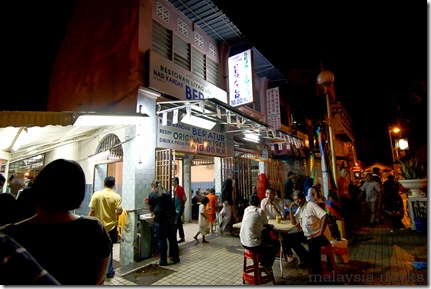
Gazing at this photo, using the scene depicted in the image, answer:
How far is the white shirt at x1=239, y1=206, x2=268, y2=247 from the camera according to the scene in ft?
15.8

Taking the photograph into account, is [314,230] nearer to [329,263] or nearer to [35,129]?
[329,263]

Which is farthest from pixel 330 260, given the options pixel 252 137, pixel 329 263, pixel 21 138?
pixel 21 138

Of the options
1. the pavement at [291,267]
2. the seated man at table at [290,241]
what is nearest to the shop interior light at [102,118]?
the pavement at [291,267]

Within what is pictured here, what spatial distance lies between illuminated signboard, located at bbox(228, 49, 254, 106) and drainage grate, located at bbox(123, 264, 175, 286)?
695 centimetres

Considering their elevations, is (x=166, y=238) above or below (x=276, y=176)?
below

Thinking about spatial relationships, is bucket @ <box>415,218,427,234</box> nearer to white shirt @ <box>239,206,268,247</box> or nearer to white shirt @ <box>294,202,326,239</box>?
white shirt @ <box>294,202,326,239</box>

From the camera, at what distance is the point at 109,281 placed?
5.38 m

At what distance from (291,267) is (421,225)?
6724 millimetres

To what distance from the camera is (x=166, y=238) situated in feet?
20.8

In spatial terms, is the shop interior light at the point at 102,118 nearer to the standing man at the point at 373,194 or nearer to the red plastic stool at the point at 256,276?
the red plastic stool at the point at 256,276

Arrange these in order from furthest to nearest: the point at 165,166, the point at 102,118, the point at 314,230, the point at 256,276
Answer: the point at 165,166 → the point at 102,118 → the point at 314,230 → the point at 256,276

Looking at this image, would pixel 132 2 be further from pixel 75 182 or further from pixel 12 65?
pixel 75 182

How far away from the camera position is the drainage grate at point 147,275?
5.34 meters

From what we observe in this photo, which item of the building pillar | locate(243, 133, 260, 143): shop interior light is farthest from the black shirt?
locate(243, 133, 260, 143): shop interior light
